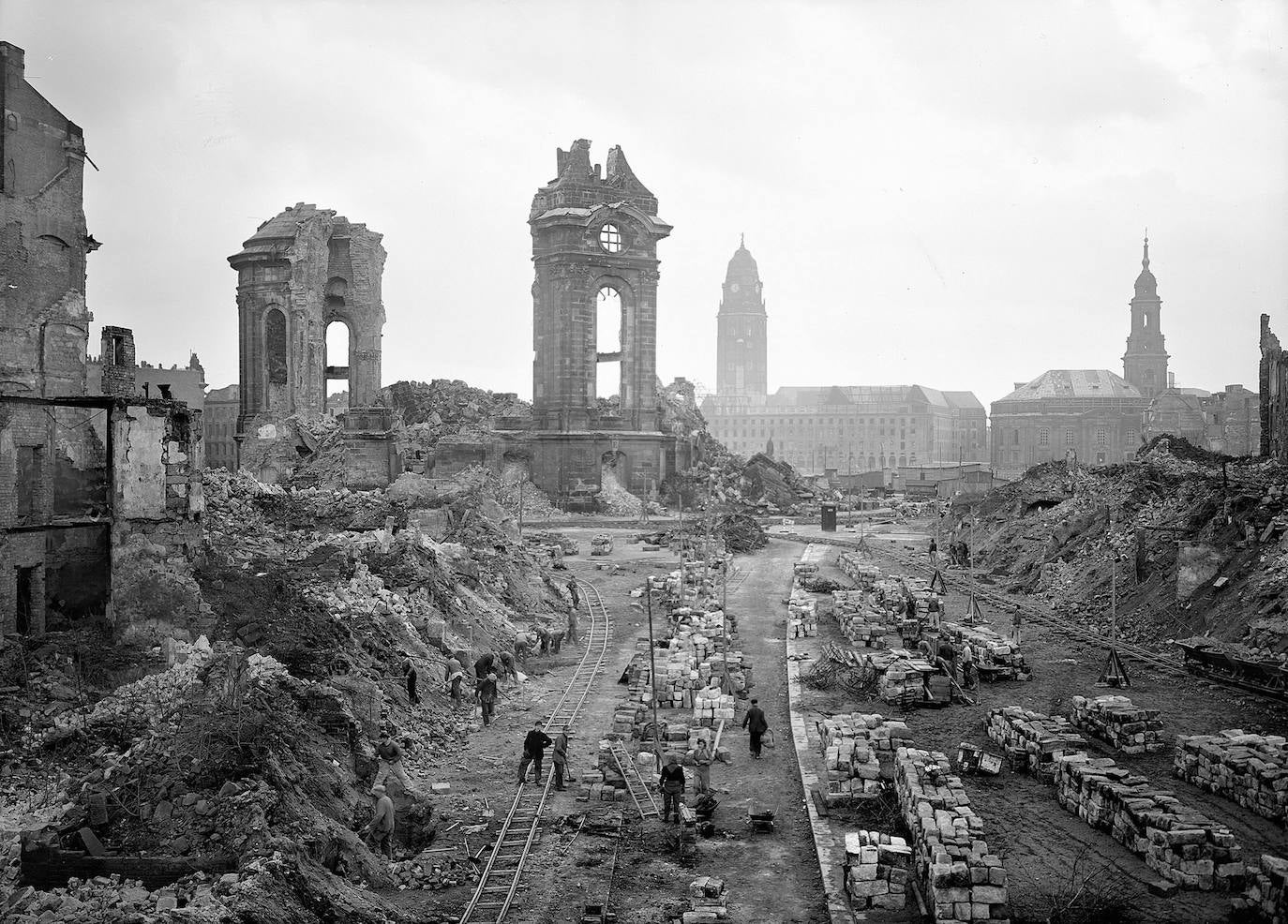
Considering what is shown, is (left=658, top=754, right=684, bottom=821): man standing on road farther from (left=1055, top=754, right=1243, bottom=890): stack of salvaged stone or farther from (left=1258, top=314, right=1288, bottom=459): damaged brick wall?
(left=1258, top=314, right=1288, bottom=459): damaged brick wall

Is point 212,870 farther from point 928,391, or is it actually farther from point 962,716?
point 928,391

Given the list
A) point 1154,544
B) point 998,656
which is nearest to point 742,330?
point 1154,544

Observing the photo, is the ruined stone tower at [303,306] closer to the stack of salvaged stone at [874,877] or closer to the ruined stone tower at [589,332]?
the ruined stone tower at [589,332]

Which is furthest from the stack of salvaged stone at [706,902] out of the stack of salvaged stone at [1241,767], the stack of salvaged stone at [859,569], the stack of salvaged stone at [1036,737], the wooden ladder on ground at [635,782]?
the stack of salvaged stone at [859,569]

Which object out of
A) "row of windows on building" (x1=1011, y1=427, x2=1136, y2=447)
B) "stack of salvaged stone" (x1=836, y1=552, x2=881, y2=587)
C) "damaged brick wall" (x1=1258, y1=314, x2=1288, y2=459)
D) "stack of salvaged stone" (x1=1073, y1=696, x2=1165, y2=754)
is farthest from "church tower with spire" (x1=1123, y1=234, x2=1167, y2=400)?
"stack of salvaged stone" (x1=1073, y1=696, x2=1165, y2=754)

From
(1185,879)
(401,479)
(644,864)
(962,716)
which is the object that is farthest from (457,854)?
(401,479)

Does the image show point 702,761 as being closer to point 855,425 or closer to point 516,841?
point 516,841
